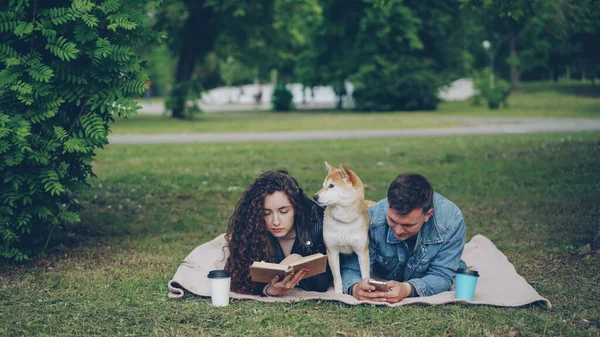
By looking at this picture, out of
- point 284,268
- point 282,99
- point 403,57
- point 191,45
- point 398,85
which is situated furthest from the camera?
point 282,99

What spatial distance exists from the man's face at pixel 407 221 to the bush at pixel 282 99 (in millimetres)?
34756

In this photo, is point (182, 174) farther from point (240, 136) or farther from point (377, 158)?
point (240, 136)

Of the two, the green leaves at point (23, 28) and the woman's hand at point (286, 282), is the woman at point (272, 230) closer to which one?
the woman's hand at point (286, 282)

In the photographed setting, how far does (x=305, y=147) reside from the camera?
16.1 m

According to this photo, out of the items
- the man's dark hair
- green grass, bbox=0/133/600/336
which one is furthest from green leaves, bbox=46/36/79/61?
the man's dark hair

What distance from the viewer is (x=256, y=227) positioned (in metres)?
5.48

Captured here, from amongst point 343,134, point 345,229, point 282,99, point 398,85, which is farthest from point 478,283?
point 282,99

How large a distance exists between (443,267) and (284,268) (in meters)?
1.28

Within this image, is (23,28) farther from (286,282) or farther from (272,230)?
(286,282)

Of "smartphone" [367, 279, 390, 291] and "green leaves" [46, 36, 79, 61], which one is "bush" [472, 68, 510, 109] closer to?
"green leaves" [46, 36, 79, 61]

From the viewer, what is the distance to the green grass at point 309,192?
482 centimetres

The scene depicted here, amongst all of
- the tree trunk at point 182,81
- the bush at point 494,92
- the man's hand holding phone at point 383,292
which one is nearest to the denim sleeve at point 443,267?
the man's hand holding phone at point 383,292

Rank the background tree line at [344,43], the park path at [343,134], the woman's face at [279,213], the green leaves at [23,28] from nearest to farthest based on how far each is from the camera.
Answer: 1. the woman's face at [279,213]
2. the green leaves at [23,28]
3. the park path at [343,134]
4. the background tree line at [344,43]

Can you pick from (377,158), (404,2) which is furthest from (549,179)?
(404,2)
